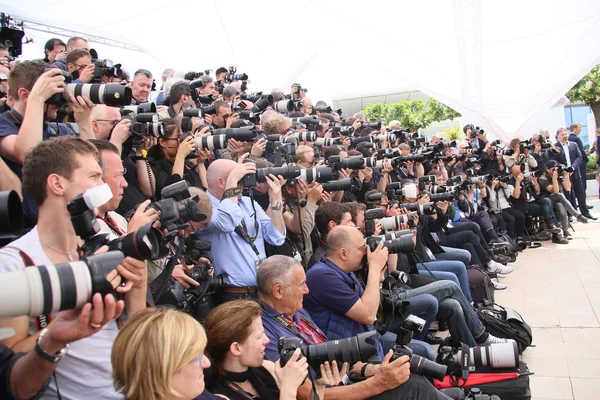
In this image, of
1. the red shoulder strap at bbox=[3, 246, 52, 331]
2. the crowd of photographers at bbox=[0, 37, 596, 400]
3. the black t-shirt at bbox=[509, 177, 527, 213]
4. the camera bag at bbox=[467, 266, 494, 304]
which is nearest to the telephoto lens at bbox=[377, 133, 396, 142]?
the crowd of photographers at bbox=[0, 37, 596, 400]

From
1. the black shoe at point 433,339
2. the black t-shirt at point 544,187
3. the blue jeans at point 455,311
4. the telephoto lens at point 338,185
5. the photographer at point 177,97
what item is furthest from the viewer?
the black t-shirt at point 544,187

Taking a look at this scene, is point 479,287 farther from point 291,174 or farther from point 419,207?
point 291,174

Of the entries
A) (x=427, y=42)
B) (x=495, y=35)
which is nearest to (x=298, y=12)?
(x=427, y=42)

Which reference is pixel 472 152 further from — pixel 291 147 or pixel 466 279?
pixel 291 147

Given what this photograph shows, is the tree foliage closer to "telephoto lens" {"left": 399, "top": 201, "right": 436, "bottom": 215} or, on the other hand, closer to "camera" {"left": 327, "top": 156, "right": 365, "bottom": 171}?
"telephoto lens" {"left": 399, "top": 201, "right": 436, "bottom": 215}

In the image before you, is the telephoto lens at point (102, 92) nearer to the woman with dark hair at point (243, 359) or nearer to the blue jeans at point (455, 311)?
the woman with dark hair at point (243, 359)

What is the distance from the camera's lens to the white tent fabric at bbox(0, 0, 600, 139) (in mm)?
10539

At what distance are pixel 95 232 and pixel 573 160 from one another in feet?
38.9

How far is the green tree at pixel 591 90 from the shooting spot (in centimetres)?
1808

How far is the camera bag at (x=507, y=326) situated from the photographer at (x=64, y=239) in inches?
160

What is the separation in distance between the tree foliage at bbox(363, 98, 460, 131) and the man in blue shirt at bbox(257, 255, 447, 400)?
23076 mm

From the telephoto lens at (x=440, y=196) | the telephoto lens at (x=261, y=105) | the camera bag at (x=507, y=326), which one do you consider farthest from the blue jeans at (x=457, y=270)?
the telephoto lens at (x=261, y=105)

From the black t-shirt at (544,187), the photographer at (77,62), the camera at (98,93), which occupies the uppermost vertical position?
the photographer at (77,62)

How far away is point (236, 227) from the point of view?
12.6ft
